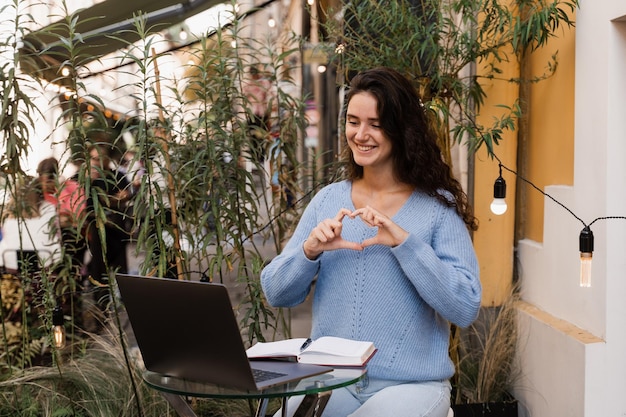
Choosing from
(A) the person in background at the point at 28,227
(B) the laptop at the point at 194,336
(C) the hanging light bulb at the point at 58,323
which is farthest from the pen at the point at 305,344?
(A) the person in background at the point at 28,227

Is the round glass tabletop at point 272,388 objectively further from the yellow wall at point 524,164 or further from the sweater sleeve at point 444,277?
the yellow wall at point 524,164

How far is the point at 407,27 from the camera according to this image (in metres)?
3.87

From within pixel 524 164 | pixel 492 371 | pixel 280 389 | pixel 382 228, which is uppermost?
pixel 524 164

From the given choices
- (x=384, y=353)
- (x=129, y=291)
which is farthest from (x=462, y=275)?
(x=129, y=291)

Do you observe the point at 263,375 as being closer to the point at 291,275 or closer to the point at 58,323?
the point at 291,275

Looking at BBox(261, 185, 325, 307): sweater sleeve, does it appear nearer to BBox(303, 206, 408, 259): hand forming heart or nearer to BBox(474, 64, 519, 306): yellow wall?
BBox(303, 206, 408, 259): hand forming heart

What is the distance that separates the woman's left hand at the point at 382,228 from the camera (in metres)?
2.35

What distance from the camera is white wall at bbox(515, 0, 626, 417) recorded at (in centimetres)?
321

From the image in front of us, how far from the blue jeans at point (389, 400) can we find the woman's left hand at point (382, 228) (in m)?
0.42

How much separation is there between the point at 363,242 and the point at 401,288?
0.71ft

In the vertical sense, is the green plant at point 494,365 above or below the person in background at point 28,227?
below

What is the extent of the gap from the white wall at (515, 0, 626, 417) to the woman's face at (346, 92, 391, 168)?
1.10 metres

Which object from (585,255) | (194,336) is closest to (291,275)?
(194,336)

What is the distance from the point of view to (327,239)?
2416mm
